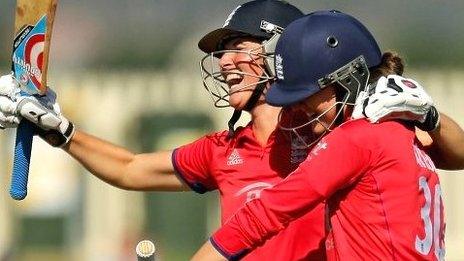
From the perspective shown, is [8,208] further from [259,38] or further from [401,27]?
[259,38]

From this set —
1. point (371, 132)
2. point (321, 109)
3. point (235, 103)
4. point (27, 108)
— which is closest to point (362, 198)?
point (371, 132)

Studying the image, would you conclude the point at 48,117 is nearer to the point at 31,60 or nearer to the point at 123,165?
the point at 31,60

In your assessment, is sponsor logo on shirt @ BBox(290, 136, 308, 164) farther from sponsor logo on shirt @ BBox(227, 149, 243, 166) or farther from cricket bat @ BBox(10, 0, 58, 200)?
cricket bat @ BBox(10, 0, 58, 200)

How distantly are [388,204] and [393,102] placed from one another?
27cm

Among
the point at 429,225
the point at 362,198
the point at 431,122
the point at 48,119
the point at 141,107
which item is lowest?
the point at 429,225

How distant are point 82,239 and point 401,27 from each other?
9.11 ft

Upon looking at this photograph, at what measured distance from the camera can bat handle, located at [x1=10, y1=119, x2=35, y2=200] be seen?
372 cm

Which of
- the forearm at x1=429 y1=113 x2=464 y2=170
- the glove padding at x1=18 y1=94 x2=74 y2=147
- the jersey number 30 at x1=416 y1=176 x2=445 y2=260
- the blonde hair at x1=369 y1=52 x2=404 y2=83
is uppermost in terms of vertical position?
the glove padding at x1=18 y1=94 x2=74 y2=147

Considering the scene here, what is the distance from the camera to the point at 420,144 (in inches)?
128

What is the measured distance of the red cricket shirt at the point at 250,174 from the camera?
11.9 ft

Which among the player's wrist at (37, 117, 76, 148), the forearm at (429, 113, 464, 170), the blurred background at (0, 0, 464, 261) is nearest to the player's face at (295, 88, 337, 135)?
the forearm at (429, 113, 464, 170)

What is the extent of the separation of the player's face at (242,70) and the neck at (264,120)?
85 millimetres

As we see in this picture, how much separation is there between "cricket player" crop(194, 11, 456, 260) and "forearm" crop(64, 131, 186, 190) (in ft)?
3.36

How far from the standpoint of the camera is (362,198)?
305cm
